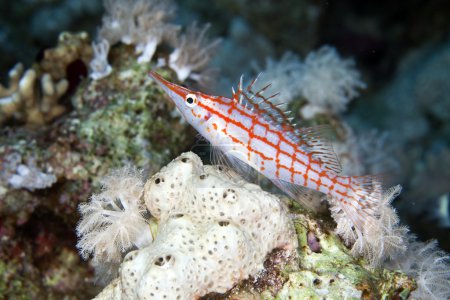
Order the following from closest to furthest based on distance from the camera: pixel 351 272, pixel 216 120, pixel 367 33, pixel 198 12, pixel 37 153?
pixel 351 272, pixel 216 120, pixel 37 153, pixel 198 12, pixel 367 33

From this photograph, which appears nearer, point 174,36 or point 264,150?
point 264,150

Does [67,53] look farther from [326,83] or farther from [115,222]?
[326,83]

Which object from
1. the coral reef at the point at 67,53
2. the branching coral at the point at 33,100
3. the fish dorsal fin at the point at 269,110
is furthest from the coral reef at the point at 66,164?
the fish dorsal fin at the point at 269,110

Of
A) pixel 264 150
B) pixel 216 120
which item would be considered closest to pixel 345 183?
pixel 264 150

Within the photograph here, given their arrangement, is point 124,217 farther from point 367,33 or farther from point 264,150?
point 367,33

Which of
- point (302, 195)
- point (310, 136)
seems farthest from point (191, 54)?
point (302, 195)

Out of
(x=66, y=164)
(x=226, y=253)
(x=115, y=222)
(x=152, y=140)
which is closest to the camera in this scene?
(x=226, y=253)

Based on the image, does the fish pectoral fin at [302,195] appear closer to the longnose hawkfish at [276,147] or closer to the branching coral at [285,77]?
the longnose hawkfish at [276,147]
